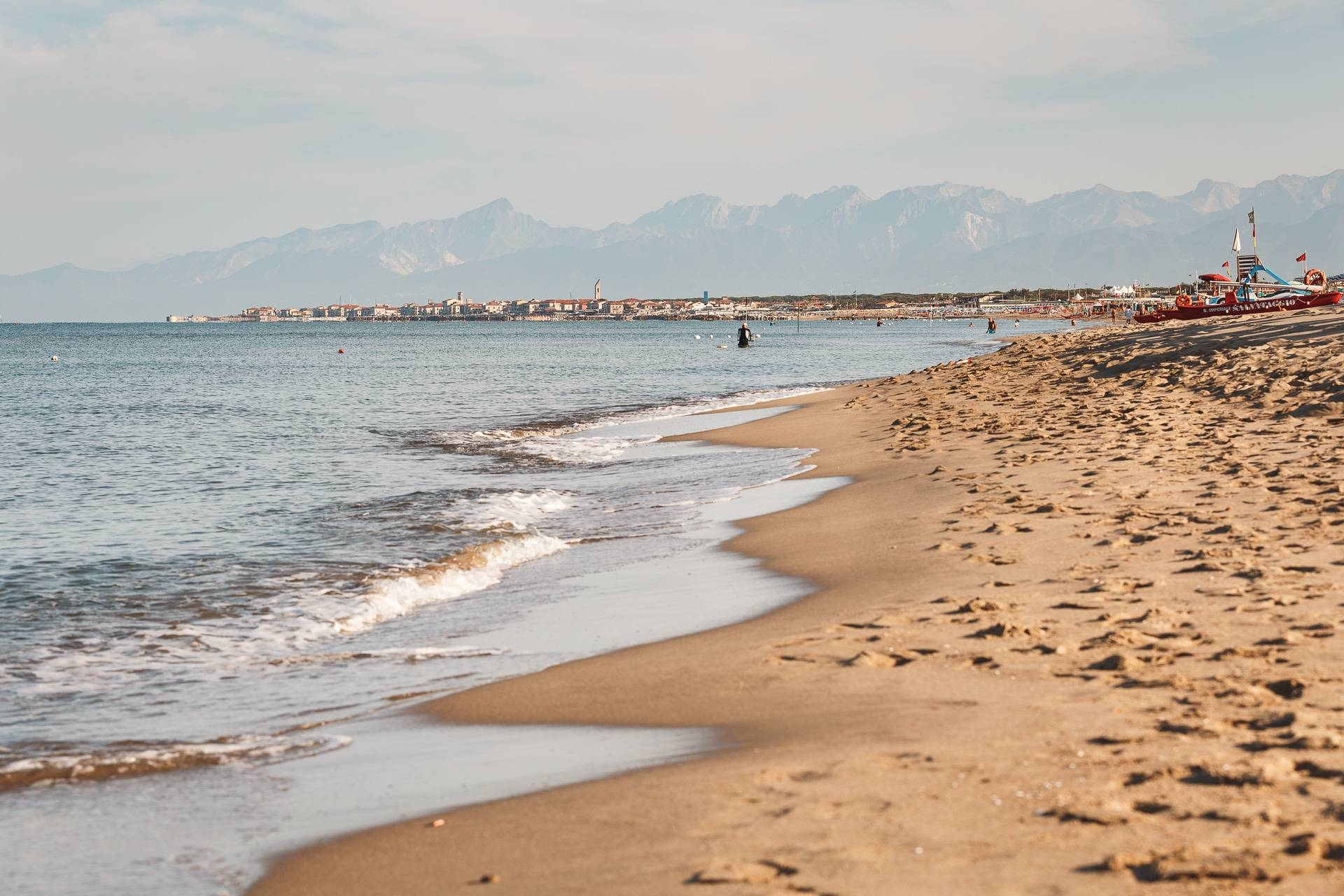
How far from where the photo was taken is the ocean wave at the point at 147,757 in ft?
21.7

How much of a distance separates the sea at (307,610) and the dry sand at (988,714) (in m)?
0.54

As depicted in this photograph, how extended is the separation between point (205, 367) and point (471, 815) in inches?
3119

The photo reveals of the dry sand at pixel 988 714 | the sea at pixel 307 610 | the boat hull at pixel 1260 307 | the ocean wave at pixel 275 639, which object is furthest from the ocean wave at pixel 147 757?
the boat hull at pixel 1260 307

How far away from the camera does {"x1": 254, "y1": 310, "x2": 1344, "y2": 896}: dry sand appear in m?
4.33

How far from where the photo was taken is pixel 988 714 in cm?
593

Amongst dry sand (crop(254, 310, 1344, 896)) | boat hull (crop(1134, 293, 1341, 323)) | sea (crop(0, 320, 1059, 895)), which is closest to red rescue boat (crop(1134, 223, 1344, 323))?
boat hull (crop(1134, 293, 1341, 323))

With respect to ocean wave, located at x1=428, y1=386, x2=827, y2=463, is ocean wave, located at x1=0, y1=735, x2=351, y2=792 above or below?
below

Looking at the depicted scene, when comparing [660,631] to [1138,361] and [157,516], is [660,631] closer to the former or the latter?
[157,516]

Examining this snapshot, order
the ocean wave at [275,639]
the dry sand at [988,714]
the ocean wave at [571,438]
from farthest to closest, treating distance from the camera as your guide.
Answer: the ocean wave at [571,438]
the ocean wave at [275,639]
the dry sand at [988,714]

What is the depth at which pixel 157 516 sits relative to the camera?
16.9 meters

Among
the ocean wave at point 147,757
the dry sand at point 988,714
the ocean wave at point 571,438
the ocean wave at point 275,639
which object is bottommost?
the ocean wave at point 275,639

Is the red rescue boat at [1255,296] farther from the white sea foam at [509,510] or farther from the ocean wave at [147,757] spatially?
the ocean wave at [147,757]

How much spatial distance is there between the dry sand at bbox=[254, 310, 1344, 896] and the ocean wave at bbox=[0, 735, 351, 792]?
1.01 metres

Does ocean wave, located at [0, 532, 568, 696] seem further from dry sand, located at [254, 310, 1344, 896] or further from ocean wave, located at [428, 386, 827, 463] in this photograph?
ocean wave, located at [428, 386, 827, 463]
